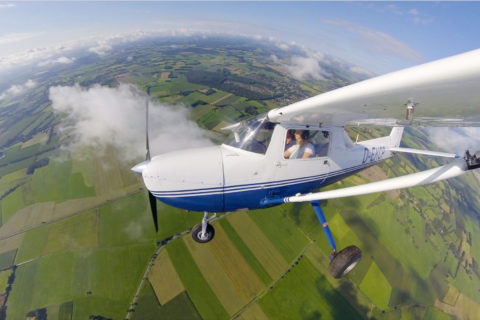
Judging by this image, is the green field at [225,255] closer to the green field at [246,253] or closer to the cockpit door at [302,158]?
the green field at [246,253]

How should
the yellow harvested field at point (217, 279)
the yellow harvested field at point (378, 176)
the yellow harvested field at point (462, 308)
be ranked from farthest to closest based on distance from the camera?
the yellow harvested field at point (378, 176) → the yellow harvested field at point (462, 308) → the yellow harvested field at point (217, 279)

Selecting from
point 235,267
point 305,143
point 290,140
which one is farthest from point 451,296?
point 290,140

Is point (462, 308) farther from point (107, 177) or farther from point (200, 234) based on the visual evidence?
point (107, 177)

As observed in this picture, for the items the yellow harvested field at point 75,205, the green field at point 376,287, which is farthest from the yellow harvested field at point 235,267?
the yellow harvested field at point 75,205

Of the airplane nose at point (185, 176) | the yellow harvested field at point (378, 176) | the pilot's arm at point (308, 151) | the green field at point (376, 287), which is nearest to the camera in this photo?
the airplane nose at point (185, 176)

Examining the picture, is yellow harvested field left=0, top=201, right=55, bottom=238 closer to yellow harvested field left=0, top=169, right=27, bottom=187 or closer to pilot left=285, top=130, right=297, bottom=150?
yellow harvested field left=0, top=169, right=27, bottom=187

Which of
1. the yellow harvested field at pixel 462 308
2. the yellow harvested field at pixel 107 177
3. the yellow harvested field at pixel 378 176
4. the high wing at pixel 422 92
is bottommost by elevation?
the yellow harvested field at pixel 462 308

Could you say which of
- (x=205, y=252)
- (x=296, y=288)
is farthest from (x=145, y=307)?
(x=296, y=288)
